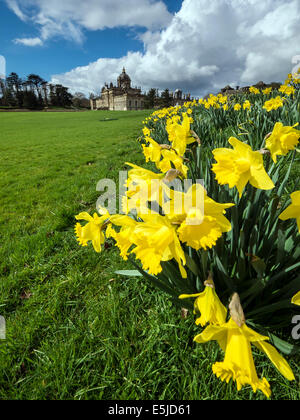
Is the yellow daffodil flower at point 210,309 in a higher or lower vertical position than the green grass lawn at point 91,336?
higher

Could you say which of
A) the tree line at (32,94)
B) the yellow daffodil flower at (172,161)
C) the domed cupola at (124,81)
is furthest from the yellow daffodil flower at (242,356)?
the domed cupola at (124,81)

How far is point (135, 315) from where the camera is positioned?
4.42 ft

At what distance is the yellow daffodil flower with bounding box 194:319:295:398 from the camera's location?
2.07 feet

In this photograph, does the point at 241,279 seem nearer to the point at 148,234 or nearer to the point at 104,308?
the point at 148,234

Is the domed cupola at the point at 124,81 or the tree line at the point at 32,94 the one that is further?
the domed cupola at the point at 124,81

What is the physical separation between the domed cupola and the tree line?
17691 mm

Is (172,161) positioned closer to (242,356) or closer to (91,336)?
(242,356)

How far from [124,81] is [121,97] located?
11.4 m

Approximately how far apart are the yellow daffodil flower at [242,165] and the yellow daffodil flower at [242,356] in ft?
1.50

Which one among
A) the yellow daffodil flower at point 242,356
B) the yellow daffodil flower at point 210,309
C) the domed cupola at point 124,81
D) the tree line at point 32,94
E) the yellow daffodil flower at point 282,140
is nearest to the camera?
the yellow daffodil flower at point 242,356

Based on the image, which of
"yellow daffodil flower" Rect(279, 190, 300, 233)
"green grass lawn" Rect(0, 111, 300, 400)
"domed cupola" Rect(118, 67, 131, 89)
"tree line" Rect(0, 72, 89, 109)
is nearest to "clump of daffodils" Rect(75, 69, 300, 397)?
"yellow daffodil flower" Rect(279, 190, 300, 233)

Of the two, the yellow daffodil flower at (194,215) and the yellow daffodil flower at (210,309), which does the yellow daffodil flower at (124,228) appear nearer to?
the yellow daffodil flower at (194,215)

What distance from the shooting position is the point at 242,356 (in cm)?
63

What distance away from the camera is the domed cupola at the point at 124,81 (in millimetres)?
75188
